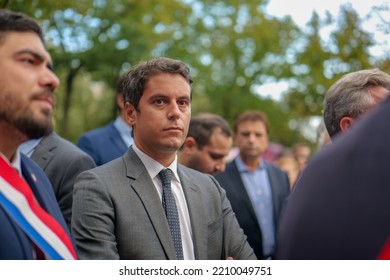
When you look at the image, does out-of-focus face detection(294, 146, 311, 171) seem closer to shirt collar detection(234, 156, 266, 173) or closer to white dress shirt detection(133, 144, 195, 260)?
shirt collar detection(234, 156, 266, 173)

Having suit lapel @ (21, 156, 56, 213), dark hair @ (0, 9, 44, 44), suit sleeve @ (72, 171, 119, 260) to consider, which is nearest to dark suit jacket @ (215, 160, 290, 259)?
suit sleeve @ (72, 171, 119, 260)

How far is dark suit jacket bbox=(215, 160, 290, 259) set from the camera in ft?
19.4

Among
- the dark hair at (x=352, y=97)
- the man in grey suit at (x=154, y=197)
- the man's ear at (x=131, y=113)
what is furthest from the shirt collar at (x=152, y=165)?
the dark hair at (x=352, y=97)

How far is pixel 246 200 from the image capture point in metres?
→ 6.00

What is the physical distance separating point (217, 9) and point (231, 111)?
3.39 metres

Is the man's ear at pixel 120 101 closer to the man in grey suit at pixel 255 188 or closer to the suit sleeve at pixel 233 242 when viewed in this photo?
the man in grey suit at pixel 255 188

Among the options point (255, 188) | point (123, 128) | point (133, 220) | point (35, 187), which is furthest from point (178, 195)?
point (255, 188)

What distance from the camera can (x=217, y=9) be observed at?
64.5 feet

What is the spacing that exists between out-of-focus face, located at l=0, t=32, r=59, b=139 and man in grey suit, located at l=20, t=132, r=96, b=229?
5.45 ft

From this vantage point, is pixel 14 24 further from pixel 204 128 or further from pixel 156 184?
pixel 204 128

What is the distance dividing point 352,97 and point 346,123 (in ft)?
0.52
